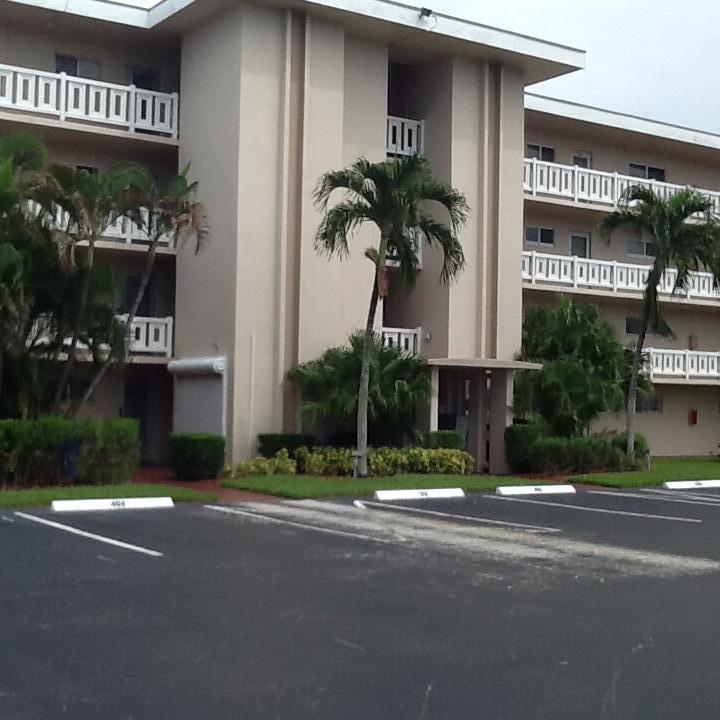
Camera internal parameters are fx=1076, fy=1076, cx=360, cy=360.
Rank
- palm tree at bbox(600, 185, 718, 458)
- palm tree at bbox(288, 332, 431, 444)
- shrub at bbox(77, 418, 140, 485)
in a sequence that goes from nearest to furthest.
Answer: shrub at bbox(77, 418, 140, 485) → palm tree at bbox(288, 332, 431, 444) → palm tree at bbox(600, 185, 718, 458)

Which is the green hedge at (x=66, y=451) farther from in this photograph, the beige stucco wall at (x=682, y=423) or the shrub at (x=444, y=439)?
the beige stucco wall at (x=682, y=423)

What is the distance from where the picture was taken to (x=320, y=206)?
76.1 ft

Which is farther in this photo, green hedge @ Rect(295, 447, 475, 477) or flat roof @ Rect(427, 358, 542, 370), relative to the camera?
flat roof @ Rect(427, 358, 542, 370)

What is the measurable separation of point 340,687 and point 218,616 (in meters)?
2.16

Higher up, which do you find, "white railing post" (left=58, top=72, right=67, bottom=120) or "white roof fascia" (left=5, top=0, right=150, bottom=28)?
"white roof fascia" (left=5, top=0, right=150, bottom=28)

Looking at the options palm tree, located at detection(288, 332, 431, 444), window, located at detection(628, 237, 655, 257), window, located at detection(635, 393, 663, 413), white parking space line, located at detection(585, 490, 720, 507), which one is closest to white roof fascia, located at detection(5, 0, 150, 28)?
palm tree, located at detection(288, 332, 431, 444)

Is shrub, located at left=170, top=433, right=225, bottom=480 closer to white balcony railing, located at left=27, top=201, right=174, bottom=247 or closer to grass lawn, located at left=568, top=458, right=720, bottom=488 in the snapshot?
white balcony railing, located at left=27, top=201, right=174, bottom=247

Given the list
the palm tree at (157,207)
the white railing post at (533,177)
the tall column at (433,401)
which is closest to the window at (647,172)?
the white railing post at (533,177)

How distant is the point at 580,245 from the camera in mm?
31625

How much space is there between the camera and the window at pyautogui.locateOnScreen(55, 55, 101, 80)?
24.7 m

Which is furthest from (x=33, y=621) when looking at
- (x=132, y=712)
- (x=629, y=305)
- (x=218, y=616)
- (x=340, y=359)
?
(x=629, y=305)

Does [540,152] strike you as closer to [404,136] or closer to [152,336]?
[404,136]

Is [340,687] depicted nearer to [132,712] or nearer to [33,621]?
[132,712]

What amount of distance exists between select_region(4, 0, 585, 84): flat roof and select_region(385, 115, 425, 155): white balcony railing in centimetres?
198
